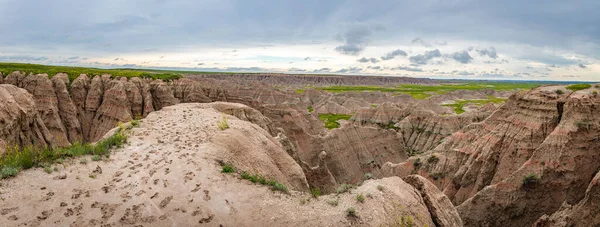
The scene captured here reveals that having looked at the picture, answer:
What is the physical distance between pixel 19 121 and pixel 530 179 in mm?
31036

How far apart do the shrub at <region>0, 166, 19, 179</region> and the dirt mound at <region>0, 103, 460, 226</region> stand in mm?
143

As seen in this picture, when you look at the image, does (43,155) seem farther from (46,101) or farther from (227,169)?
(46,101)

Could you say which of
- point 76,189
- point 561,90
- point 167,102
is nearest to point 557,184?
point 561,90

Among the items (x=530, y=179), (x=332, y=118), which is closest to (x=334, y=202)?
(x=530, y=179)

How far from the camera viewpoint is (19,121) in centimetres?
2269

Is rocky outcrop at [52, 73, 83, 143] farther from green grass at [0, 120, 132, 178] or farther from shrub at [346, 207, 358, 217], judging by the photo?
shrub at [346, 207, 358, 217]

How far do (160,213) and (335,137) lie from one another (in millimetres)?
21416

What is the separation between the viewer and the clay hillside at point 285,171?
7.84m

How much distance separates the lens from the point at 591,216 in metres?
12.2

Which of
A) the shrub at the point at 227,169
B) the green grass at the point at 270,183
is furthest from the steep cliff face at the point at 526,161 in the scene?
A: the shrub at the point at 227,169

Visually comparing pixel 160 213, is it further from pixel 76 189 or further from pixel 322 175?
pixel 322 175

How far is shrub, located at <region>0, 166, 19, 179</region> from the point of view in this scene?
7.87 meters

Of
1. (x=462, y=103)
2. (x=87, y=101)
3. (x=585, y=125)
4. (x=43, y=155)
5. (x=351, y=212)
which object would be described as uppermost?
(x=585, y=125)

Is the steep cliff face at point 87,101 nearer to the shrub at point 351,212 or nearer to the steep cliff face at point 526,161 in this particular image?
the steep cliff face at point 526,161
